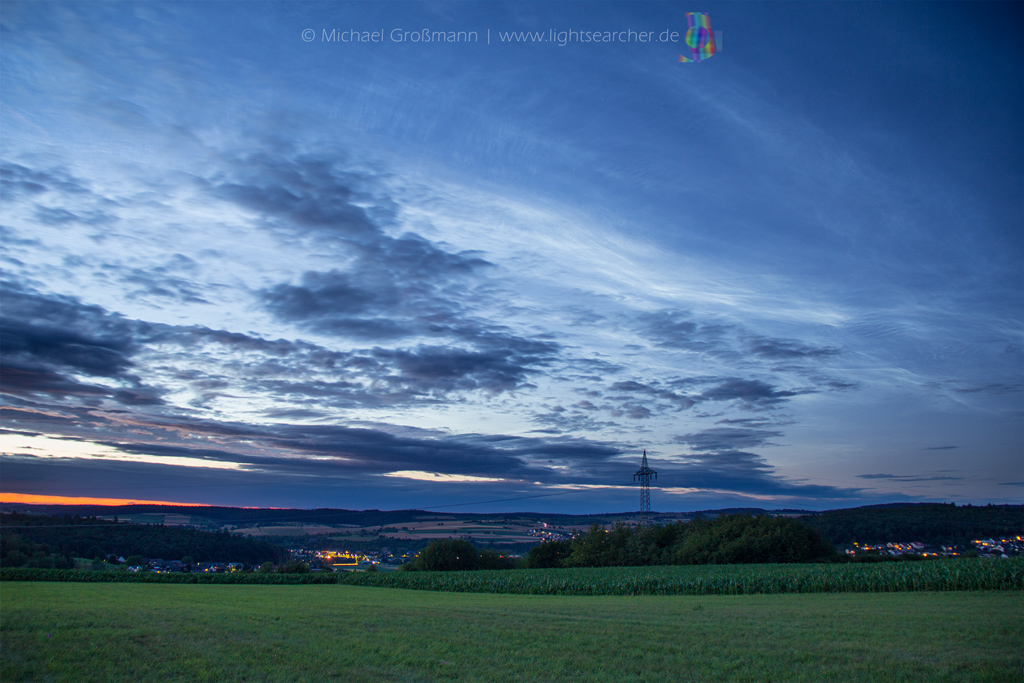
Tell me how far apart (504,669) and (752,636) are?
7155 millimetres

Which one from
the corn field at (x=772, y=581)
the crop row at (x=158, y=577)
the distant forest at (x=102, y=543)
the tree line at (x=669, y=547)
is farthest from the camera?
the tree line at (x=669, y=547)

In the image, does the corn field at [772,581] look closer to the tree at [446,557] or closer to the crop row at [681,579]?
the crop row at [681,579]

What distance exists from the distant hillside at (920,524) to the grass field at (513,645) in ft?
191

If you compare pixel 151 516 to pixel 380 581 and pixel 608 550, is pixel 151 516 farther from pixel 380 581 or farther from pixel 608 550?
pixel 608 550

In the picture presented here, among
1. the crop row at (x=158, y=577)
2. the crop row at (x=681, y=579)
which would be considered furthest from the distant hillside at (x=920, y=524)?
the crop row at (x=158, y=577)

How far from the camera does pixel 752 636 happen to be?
14.0m

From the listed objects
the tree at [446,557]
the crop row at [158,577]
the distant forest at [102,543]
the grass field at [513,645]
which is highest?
the grass field at [513,645]

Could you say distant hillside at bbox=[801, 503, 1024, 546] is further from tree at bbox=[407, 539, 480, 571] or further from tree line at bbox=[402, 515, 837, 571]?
tree at bbox=[407, 539, 480, 571]

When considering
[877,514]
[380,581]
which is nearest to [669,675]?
[380,581]

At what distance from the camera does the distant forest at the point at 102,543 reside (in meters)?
41.6

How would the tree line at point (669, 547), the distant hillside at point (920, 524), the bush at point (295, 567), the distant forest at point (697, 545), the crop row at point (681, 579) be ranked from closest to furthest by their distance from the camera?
the crop row at point (681, 579) < the distant forest at point (697, 545) < the tree line at point (669, 547) < the bush at point (295, 567) < the distant hillside at point (920, 524)

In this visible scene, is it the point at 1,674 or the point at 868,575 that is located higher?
the point at 1,674

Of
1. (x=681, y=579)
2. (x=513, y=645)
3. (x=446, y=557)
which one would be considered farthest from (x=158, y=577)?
(x=513, y=645)

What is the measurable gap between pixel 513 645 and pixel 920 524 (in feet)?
280
